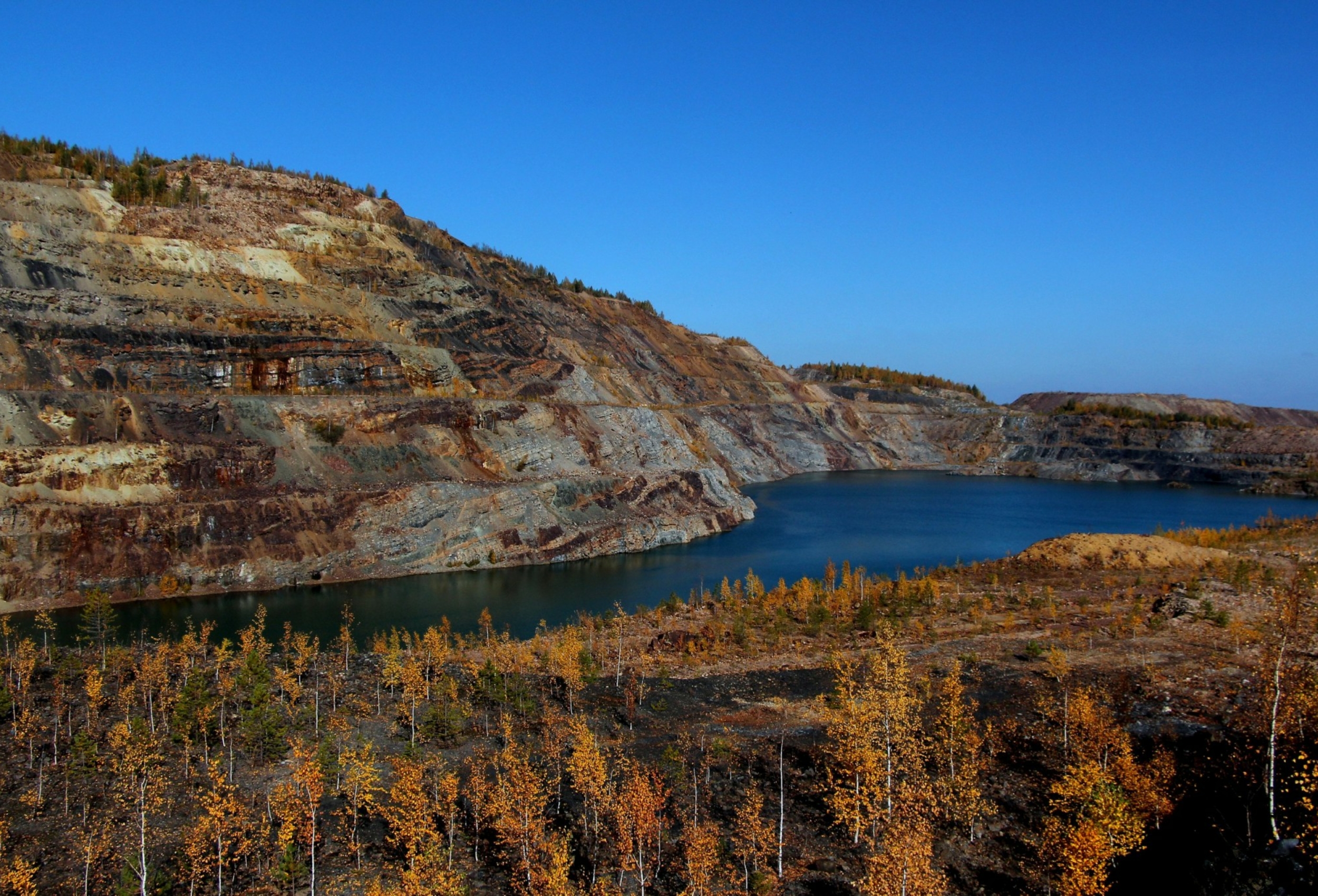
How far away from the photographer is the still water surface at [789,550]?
133ft

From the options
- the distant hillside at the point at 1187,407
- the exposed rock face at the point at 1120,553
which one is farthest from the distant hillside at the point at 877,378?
the exposed rock face at the point at 1120,553

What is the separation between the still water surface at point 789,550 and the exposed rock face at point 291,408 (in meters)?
2.55

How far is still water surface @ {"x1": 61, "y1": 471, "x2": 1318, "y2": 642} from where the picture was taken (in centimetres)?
4041

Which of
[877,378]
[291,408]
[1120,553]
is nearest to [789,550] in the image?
[1120,553]

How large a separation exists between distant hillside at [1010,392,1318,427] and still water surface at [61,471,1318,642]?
51.7 meters

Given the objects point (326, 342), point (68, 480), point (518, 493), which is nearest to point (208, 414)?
point (68, 480)

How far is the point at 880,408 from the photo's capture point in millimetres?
141500

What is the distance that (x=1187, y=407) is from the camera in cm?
15988

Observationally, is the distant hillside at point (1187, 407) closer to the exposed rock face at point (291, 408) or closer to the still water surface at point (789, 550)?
the still water surface at point (789, 550)

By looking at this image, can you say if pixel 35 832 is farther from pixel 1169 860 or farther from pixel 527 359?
pixel 527 359

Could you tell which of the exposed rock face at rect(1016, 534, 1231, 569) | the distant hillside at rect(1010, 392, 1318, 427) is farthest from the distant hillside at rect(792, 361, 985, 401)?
the exposed rock face at rect(1016, 534, 1231, 569)

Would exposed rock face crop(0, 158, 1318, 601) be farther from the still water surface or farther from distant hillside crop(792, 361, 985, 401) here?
distant hillside crop(792, 361, 985, 401)

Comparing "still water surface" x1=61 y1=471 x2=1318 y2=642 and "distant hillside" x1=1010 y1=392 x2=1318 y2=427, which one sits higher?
"distant hillside" x1=1010 y1=392 x2=1318 y2=427

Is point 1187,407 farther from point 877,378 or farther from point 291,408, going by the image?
point 291,408
